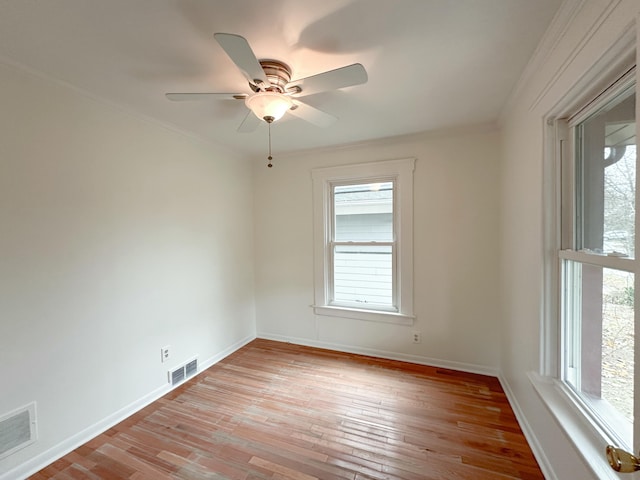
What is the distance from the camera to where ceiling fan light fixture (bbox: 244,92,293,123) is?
4.93 feet

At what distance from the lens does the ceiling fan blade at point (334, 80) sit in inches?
49.1

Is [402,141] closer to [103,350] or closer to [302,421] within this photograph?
[302,421]

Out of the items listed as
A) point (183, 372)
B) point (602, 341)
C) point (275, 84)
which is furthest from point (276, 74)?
point (183, 372)

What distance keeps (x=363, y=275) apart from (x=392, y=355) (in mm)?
894

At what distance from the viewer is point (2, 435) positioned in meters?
1.48

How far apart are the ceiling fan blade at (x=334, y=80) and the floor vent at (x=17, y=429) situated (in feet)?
7.74

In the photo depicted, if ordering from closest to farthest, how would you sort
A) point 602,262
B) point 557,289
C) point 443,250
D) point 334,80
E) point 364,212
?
point 602,262 → point 334,80 → point 557,289 → point 443,250 → point 364,212

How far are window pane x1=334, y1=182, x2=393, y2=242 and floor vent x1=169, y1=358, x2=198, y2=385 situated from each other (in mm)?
1956

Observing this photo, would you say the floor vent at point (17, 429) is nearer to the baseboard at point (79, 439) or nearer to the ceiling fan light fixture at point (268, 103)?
the baseboard at point (79, 439)

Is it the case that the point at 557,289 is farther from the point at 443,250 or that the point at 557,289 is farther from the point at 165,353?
the point at 165,353

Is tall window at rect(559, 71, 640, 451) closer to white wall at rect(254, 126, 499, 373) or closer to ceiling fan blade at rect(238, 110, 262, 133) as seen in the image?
white wall at rect(254, 126, 499, 373)

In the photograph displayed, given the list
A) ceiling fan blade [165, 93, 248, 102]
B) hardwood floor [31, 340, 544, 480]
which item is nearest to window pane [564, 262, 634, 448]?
hardwood floor [31, 340, 544, 480]

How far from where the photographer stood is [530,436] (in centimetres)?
171

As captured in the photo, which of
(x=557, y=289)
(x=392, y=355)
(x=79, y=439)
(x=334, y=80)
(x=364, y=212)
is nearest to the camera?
(x=334, y=80)
